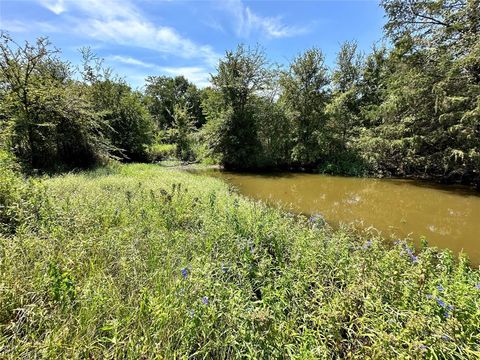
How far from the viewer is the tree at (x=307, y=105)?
1664 centimetres

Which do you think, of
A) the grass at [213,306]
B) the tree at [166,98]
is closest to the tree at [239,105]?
the grass at [213,306]

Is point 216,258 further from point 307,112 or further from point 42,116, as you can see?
point 307,112

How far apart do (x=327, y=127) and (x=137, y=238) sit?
1596 centimetres

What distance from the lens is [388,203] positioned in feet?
30.9

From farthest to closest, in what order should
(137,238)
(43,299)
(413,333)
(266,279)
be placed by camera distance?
(137,238), (266,279), (43,299), (413,333)

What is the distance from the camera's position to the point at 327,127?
55.6 feet

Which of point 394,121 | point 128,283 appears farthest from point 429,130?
point 128,283

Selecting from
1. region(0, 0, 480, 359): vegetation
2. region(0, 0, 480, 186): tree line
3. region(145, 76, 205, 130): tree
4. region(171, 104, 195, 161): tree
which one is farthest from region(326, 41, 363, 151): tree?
region(145, 76, 205, 130): tree

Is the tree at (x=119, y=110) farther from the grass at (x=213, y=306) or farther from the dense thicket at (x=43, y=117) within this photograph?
the grass at (x=213, y=306)

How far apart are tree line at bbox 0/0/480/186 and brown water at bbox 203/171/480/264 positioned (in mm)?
2256

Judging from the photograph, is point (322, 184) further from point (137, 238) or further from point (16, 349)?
point (16, 349)

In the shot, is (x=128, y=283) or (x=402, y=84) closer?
(x=128, y=283)

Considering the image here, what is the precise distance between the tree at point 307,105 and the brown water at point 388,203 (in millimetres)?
2848

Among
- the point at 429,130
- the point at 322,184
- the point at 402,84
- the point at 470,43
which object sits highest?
the point at 470,43
